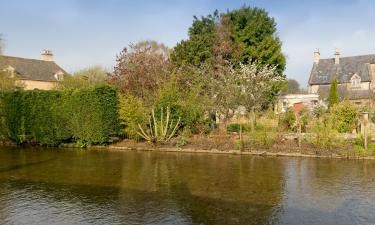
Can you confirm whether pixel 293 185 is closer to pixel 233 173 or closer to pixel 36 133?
pixel 233 173

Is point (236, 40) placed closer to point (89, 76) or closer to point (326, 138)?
point (326, 138)

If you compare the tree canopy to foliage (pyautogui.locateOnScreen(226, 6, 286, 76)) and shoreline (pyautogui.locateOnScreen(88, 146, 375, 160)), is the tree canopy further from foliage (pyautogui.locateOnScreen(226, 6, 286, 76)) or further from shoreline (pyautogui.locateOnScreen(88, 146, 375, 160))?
shoreline (pyautogui.locateOnScreen(88, 146, 375, 160))

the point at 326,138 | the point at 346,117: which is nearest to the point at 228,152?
the point at 326,138

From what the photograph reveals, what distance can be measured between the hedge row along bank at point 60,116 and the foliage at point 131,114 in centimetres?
79

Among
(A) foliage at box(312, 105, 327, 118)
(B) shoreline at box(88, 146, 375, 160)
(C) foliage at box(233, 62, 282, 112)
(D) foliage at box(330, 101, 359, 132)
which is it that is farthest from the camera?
(A) foliage at box(312, 105, 327, 118)

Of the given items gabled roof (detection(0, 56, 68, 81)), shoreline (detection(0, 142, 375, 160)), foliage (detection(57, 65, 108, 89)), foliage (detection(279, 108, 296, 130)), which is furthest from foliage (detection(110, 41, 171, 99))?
gabled roof (detection(0, 56, 68, 81))

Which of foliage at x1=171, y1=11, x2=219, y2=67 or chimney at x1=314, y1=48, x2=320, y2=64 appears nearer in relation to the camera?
foliage at x1=171, y1=11, x2=219, y2=67

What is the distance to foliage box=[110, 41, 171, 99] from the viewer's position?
28781 mm

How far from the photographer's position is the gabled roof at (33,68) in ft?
157

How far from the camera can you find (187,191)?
11898 mm

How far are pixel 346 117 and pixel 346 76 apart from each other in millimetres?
26210

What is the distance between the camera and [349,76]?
45938 mm

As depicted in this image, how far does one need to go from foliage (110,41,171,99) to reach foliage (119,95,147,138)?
3.35 meters

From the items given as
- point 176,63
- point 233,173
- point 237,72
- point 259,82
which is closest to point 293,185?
point 233,173
